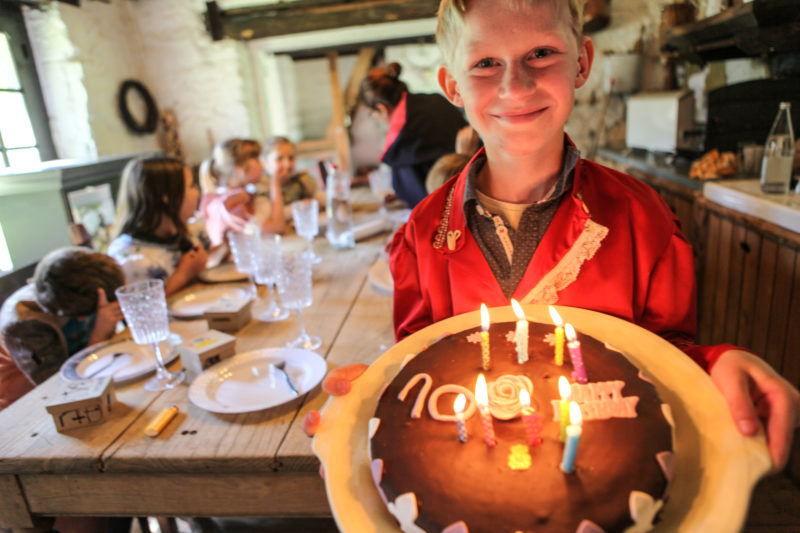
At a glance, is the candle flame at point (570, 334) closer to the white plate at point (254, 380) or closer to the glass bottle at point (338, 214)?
the white plate at point (254, 380)

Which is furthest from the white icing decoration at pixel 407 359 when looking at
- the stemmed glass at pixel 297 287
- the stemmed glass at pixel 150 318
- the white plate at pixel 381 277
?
the white plate at pixel 381 277

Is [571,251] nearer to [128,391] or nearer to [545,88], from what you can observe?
[545,88]

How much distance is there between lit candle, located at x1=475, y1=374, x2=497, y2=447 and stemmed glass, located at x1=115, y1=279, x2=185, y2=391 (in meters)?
0.99

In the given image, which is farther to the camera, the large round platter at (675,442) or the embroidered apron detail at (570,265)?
the embroidered apron detail at (570,265)

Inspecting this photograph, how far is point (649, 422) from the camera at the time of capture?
0.63 m

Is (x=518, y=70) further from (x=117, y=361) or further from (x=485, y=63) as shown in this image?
(x=117, y=361)

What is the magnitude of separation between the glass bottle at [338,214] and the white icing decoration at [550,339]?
1.89 metres

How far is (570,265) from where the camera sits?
3.06 feet

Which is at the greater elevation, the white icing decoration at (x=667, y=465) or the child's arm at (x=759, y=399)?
the child's arm at (x=759, y=399)

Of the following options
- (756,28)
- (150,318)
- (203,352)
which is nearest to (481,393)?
(203,352)

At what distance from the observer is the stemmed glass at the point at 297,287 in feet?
4.97

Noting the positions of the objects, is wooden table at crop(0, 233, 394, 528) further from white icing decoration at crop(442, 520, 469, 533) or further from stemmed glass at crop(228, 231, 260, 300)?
stemmed glass at crop(228, 231, 260, 300)

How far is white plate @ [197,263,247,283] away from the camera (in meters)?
2.21

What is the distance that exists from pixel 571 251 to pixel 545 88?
0.30 metres
